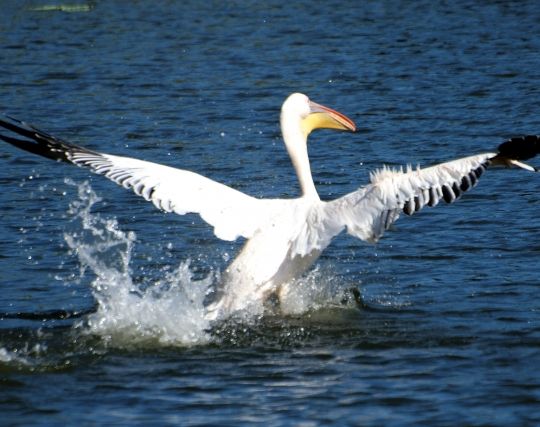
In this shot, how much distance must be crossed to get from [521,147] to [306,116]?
5.64ft

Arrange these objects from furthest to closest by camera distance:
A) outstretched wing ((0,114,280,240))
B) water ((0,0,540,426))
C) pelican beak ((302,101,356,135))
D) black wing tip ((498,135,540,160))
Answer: pelican beak ((302,101,356,135)) → outstretched wing ((0,114,280,240)) → black wing tip ((498,135,540,160)) → water ((0,0,540,426))

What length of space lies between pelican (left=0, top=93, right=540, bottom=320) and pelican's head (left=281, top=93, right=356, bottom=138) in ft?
1.42

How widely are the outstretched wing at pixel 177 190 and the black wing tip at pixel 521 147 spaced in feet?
4.77

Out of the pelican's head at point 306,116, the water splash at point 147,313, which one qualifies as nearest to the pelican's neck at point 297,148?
the pelican's head at point 306,116

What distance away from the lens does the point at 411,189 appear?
754 centimetres

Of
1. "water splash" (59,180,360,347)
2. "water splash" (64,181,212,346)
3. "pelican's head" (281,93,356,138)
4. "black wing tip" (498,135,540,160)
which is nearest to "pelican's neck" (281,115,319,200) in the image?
"pelican's head" (281,93,356,138)

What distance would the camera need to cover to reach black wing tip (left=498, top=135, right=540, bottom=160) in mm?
7504

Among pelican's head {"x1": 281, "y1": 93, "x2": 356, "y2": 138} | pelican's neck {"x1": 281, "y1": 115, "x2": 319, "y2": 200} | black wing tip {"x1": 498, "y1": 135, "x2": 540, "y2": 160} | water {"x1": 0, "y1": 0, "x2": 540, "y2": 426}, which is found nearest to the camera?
water {"x1": 0, "y1": 0, "x2": 540, "y2": 426}

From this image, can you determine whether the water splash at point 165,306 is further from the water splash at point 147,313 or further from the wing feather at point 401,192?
the wing feather at point 401,192

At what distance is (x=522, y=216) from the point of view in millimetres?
10047

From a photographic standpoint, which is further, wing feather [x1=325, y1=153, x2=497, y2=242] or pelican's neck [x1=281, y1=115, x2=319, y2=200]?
pelican's neck [x1=281, y1=115, x2=319, y2=200]

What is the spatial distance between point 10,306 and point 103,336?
3.37 ft

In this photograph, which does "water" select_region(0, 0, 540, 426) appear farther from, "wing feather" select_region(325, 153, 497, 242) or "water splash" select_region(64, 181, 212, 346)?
"wing feather" select_region(325, 153, 497, 242)

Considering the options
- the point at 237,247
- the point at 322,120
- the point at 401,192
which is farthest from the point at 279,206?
the point at 237,247
